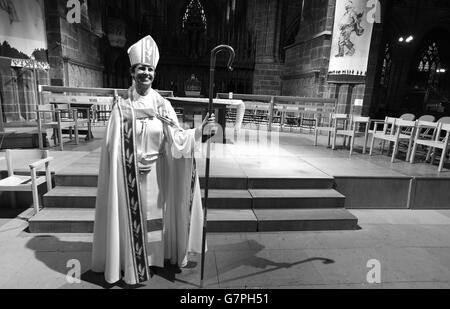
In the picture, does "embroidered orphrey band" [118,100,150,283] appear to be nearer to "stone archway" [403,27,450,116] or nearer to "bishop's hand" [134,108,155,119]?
"bishop's hand" [134,108,155,119]

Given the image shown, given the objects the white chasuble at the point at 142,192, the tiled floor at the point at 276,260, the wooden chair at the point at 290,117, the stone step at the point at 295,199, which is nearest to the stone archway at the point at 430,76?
the wooden chair at the point at 290,117

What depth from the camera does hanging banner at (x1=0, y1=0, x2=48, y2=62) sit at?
706cm

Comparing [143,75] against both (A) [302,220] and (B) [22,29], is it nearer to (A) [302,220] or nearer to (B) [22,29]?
(A) [302,220]

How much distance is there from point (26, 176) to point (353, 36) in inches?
263

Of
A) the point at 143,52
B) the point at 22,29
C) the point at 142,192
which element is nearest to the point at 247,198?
the point at 142,192

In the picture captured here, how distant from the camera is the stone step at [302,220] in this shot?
11.5 ft

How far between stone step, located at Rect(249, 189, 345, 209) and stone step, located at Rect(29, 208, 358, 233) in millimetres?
75

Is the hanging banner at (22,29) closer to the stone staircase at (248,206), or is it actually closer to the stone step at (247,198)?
the stone staircase at (248,206)

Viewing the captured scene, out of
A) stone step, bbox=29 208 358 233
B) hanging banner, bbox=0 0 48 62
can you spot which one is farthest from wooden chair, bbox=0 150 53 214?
hanging banner, bbox=0 0 48 62

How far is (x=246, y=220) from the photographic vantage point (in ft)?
11.3

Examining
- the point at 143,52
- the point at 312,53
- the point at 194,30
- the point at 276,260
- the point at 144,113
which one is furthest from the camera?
the point at 194,30

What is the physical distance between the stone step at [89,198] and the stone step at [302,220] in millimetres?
228

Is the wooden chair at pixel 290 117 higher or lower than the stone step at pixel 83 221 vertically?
higher

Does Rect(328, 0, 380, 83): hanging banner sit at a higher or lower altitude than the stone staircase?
higher
